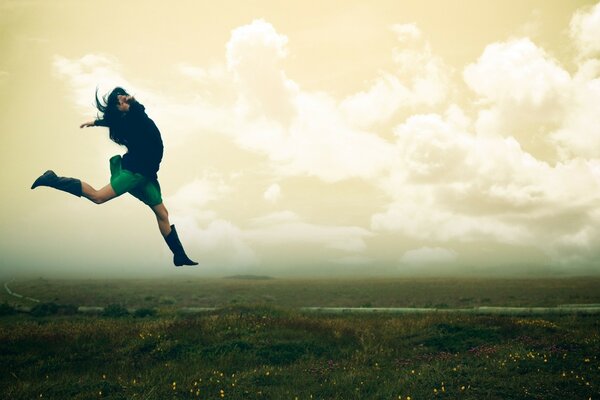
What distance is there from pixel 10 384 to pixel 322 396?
9.57m

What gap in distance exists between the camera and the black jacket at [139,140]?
9.50ft

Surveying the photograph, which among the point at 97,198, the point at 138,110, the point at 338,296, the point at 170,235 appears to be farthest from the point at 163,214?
the point at 338,296

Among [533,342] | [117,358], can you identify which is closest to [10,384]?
[117,358]

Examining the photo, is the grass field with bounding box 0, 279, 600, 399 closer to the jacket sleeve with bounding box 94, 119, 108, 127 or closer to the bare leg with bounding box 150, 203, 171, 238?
the bare leg with bounding box 150, 203, 171, 238

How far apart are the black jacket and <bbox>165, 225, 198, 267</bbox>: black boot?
433 millimetres

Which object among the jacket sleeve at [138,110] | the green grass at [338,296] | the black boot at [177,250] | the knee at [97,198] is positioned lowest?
the green grass at [338,296]

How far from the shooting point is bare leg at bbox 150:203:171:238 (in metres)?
2.92

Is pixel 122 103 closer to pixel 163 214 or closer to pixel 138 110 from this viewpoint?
pixel 138 110

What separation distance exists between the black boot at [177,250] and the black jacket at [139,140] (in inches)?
17.1

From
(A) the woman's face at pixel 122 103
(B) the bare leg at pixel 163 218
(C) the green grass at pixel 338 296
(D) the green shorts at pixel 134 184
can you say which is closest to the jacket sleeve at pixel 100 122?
(A) the woman's face at pixel 122 103

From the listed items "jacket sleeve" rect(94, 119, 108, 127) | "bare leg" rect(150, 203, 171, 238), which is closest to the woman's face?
"jacket sleeve" rect(94, 119, 108, 127)

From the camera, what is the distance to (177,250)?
2896 mm

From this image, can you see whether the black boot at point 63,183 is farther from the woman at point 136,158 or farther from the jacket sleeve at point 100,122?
the jacket sleeve at point 100,122

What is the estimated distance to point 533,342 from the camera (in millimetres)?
16922
